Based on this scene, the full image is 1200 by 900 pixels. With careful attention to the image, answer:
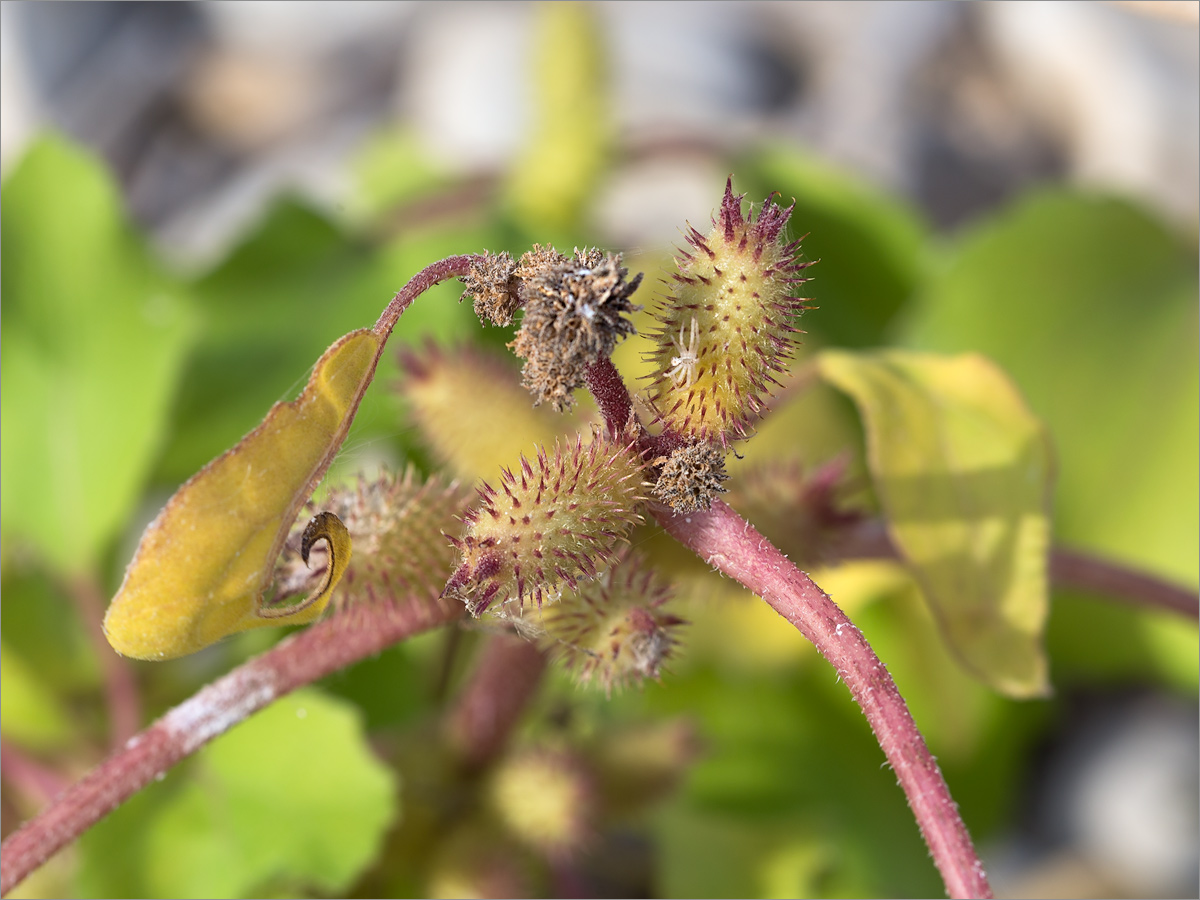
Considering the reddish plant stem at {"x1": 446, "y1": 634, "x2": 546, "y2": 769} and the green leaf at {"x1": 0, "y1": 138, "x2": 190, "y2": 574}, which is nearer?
the reddish plant stem at {"x1": 446, "y1": 634, "x2": 546, "y2": 769}

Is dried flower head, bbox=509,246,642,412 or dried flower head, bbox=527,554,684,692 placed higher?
dried flower head, bbox=509,246,642,412

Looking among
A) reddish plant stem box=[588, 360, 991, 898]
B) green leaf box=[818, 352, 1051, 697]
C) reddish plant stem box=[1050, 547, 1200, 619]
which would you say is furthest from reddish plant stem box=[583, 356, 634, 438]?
reddish plant stem box=[1050, 547, 1200, 619]

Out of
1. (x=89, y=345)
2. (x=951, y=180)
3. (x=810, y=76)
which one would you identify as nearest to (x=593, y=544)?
(x=89, y=345)

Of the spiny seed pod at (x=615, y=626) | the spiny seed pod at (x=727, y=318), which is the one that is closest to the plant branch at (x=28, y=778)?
the spiny seed pod at (x=615, y=626)

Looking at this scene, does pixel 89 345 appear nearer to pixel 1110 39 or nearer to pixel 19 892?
pixel 19 892

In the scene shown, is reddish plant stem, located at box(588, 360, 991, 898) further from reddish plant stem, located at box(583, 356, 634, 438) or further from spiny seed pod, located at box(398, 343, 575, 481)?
spiny seed pod, located at box(398, 343, 575, 481)

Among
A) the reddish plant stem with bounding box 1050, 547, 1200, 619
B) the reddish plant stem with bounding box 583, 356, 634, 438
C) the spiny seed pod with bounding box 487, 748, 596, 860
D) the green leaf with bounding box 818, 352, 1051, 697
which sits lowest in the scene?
the spiny seed pod with bounding box 487, 748, 596, 860

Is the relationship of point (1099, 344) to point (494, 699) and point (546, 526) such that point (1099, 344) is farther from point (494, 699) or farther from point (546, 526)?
point (546, 526)

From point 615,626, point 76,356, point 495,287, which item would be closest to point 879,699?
point 615,626
